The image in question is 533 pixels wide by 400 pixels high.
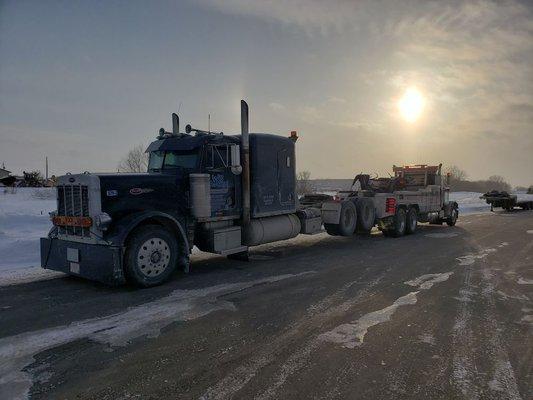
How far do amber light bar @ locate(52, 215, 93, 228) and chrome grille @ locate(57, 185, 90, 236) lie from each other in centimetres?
6

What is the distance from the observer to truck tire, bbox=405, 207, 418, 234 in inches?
593

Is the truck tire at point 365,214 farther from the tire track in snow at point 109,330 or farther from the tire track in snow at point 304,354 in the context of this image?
the tire track in snow at point 109,330

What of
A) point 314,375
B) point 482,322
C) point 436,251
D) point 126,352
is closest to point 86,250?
point 126,352

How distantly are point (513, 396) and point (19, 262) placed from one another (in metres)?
9.11

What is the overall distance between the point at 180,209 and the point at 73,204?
1.87m

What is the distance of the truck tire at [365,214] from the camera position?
1341cm

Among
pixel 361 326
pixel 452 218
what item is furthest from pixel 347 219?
pixel 361 326

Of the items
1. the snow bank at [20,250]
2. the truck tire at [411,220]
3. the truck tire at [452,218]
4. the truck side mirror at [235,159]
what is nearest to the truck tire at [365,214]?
the truck tire at [411,220]

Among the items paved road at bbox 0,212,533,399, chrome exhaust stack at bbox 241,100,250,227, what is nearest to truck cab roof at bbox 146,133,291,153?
chrome exhaust stack at bbox 241,100,250,227

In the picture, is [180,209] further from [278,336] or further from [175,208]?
[278,336]

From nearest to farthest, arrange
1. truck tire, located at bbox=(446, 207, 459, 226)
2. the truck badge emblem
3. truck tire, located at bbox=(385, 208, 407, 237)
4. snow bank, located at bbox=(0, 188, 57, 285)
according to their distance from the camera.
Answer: the truck badge emblem, snow bank, located at bbox=(0, 188, 57, 285), truck tire, located at bbox=(385, 208, 407, 237), truck tire, located at bbox=(446, 207, 459, 226)

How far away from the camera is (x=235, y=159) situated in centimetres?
870

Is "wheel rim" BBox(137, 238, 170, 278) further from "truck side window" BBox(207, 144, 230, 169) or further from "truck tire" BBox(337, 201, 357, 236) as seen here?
"truck tire" BBox(337, 201, 357, 236)

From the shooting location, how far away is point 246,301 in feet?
20.5
